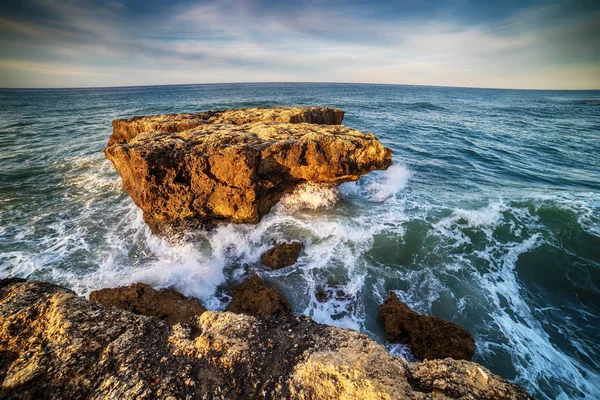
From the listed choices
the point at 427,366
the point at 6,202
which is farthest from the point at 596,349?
the point at 6,202

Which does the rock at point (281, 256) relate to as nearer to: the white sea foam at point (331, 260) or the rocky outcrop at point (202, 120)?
the white sea foam at point (331, 260)

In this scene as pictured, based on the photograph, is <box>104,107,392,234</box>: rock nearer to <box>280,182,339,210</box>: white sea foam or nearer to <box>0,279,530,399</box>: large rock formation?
<box>280,182,339,210</box>: white sea foam

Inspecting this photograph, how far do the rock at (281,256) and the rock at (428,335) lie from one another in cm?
267

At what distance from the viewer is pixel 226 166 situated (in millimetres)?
6617

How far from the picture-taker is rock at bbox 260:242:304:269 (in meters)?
6.49

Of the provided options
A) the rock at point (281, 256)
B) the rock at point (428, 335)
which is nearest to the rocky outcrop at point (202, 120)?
the rock at point (281, 256)

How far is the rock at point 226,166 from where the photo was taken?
6.61 metres

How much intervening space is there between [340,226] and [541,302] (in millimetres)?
5205

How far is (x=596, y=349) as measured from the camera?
5023 mm

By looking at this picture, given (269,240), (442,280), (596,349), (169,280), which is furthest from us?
(269,240)

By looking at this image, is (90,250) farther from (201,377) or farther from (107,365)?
(201,377)

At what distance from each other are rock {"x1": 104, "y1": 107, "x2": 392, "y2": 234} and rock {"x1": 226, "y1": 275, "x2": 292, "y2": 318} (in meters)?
2.30

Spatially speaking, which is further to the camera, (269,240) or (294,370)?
(269,240)

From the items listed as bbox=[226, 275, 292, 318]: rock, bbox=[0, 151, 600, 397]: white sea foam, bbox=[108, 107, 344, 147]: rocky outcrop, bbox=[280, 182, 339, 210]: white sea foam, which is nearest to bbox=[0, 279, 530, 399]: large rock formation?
bbox=[226, 275, 292, 318]: rock
